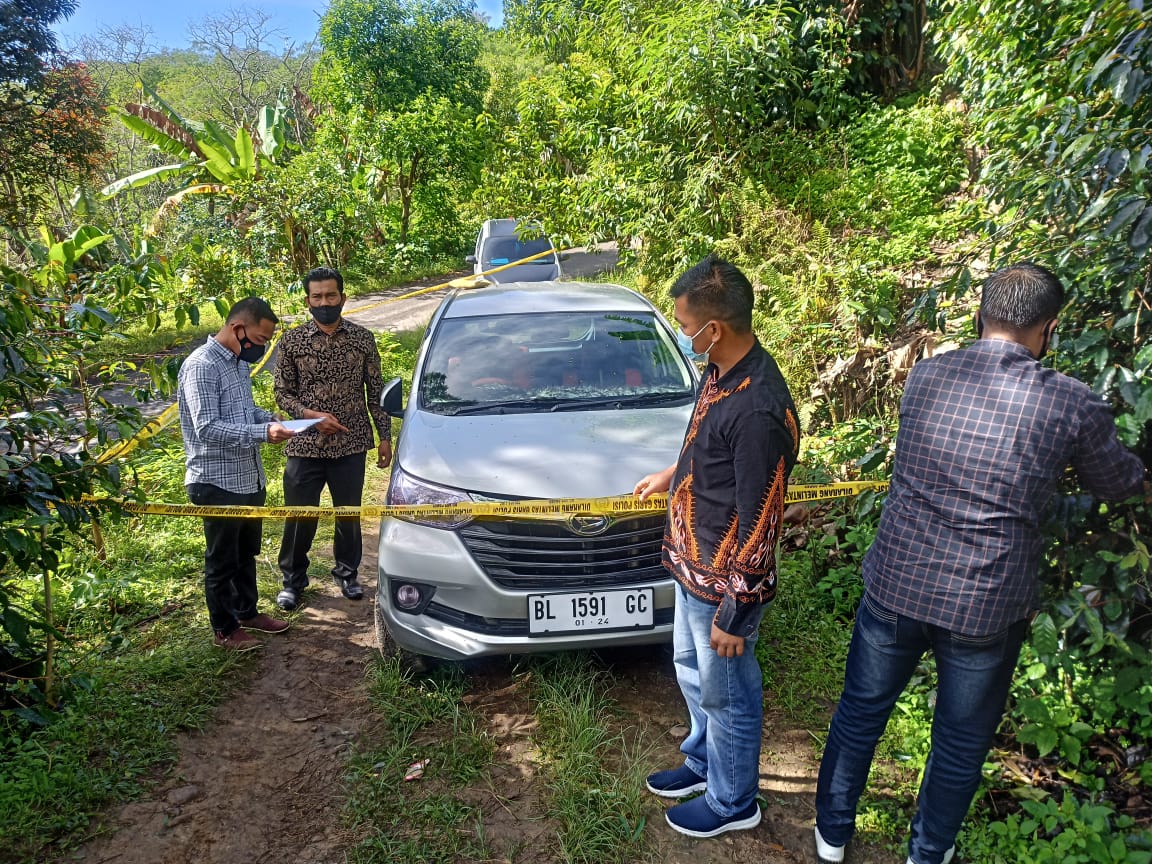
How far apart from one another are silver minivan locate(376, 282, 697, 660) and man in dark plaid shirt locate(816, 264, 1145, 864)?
1096 millimetres

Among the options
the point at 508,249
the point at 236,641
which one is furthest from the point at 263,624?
Result: the point at 508,249

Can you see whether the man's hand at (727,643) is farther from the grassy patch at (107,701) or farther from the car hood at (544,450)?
the grassy patch at (107,701)

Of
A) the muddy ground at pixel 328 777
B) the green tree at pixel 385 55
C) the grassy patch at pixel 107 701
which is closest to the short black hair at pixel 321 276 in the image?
the grassy patch at pixel 107 701

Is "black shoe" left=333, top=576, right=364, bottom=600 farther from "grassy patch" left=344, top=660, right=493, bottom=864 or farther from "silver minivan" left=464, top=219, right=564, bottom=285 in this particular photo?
"silver minivan" left=464, top=219, right=564, bottom=285

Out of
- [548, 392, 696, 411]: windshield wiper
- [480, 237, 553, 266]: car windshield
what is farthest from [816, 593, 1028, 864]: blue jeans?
[480, 237, 553, 266]: car windshield

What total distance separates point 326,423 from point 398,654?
4.01 ft

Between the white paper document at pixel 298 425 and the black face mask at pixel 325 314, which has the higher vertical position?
the black face mask at pixel 325 314

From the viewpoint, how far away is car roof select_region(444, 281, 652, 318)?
470cm

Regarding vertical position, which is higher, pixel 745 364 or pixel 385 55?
pixel 385 55

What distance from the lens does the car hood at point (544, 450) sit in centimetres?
330

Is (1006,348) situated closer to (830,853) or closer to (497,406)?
(830,853)

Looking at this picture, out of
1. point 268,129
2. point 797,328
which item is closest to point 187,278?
point 268,129

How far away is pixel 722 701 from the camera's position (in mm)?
2543

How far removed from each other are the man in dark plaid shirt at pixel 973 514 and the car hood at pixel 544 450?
1.23 metres
